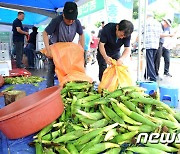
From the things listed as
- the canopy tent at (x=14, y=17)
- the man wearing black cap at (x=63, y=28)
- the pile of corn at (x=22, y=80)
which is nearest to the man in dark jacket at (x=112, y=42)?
the man wearing black cap at (x=63, y=28)

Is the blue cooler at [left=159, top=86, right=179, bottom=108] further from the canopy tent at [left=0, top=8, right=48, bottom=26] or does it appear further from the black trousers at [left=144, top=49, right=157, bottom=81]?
the canopy tent at [left=0, top=8, right=48, bottom=26]

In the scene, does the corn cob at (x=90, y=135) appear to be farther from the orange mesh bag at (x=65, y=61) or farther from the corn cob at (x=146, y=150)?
the orange mesh bag at (x=65, y=61)

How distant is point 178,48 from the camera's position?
1752 centimetres

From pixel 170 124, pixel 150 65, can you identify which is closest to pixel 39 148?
pixel 170 124

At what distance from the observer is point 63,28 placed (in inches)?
150

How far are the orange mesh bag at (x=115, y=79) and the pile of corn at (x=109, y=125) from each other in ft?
1.95

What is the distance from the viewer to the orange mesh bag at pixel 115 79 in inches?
115

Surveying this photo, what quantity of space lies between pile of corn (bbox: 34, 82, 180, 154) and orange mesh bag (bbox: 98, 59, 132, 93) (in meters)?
0.60

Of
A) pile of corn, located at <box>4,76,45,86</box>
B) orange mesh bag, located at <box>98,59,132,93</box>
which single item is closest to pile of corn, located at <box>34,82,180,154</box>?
orange mesh bag, located at <box>98,59,132,93</box>

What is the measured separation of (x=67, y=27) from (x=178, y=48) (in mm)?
15126

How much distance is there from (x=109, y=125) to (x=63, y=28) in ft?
7.45

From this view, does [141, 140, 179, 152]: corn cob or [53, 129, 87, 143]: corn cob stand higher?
[53, 129, 87, 143]: corn cob

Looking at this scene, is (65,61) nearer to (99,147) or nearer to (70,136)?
(70,136)

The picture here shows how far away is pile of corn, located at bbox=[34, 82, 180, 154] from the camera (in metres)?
1.74
